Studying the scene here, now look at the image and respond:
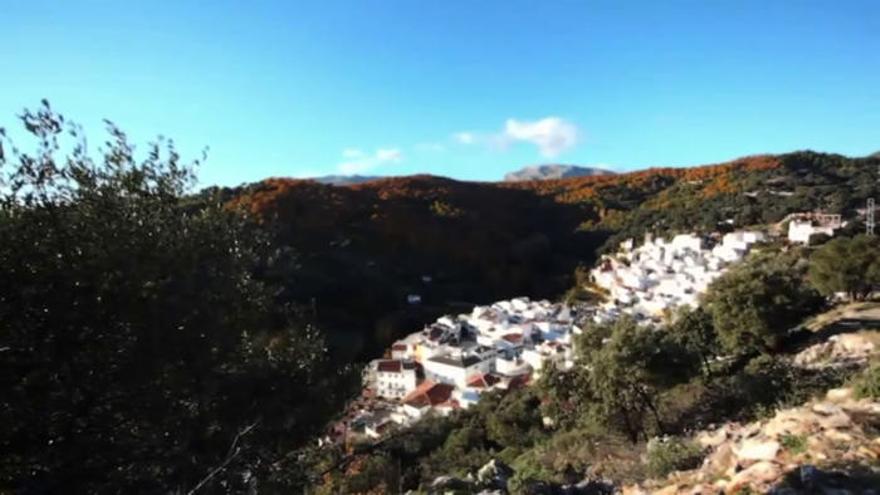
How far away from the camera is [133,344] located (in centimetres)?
625

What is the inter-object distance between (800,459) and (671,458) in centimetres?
309

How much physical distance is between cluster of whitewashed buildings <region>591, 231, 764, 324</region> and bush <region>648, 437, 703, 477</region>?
119 ft

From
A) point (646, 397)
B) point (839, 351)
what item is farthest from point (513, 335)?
point (646, 397)

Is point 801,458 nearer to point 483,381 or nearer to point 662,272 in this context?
point 483,381

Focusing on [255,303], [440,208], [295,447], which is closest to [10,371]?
[255,303]

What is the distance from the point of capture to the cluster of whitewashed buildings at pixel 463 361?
42.1 meters

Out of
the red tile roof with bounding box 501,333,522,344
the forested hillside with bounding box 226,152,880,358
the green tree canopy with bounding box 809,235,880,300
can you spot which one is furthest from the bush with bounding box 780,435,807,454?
the forested hillside with bounding box 226,152,880,358

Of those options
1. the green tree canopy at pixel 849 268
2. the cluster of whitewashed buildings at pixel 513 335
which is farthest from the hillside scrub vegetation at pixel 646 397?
the cluster of whitewashed buildings at pixel 513 335

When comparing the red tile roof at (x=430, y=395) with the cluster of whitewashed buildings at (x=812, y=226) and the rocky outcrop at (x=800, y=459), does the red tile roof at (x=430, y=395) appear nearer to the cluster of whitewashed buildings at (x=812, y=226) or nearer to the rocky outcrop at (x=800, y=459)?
the rocky outcrop at (x=800, y=459)

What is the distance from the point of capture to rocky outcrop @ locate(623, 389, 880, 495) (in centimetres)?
721

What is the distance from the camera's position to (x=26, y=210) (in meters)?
6.14

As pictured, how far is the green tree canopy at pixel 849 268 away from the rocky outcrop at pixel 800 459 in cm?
1985

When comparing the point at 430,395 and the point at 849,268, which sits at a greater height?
the point at 849,268

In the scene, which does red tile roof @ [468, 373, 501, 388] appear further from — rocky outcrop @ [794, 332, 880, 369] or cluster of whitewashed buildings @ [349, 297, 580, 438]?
rocky outcrop @ [794, 332, 880, 369]
